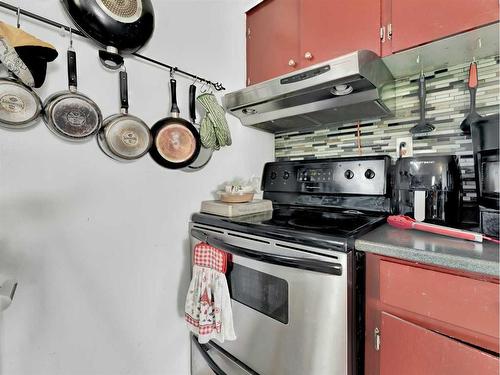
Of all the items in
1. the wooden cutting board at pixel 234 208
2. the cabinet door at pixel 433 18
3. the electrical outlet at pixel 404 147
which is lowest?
the wooden cutting board at pixel 234 208

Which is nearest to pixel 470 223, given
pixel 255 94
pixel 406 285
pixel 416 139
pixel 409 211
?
pixel 409 211

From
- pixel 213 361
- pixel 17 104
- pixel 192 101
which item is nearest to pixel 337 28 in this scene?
pixel 192 101

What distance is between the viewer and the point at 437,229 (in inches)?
27.7

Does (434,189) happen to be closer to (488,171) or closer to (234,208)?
(488,171)

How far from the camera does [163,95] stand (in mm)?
1065

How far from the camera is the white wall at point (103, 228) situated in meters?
0.76

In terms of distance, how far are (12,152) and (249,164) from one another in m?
1.00

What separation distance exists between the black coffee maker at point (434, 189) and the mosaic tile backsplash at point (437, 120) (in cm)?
18

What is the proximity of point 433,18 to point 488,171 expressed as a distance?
1.73 ft

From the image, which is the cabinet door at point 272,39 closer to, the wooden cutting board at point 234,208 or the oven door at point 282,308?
the wooden cutting board at point 234,208

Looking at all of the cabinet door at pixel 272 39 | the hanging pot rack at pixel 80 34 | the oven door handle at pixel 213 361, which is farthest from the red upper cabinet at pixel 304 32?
the oven door handle at pixel 213 361

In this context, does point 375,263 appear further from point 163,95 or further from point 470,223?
point 163,95

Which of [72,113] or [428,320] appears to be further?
[72,113]

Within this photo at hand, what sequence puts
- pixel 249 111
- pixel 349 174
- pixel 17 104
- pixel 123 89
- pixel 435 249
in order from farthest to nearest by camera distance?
1. pixel 249 111
2. pixel 349 174
3. pixel 123 89
4. pixel 17 104
5. pixel 435 249
